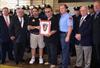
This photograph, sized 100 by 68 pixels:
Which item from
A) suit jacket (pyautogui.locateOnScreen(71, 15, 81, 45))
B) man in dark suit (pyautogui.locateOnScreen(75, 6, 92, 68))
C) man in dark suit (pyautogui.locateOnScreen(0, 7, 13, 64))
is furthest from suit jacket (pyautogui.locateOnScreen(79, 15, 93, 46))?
man in dark suit (pyautogui.locateOnScreen(0, 7, 13, 64))

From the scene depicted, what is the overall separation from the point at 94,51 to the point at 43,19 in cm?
218

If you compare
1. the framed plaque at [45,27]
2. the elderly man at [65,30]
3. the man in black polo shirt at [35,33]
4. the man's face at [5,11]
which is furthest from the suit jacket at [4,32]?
the elderly man at [65,30]

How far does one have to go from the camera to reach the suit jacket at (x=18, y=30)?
11992 millimetres

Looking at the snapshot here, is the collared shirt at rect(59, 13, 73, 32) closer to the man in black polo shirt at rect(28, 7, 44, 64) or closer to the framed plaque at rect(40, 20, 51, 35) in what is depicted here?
the framed plaque at rect(40, 20, 51, 35)

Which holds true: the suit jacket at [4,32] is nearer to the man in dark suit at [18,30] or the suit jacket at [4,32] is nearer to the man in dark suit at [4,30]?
the man in dark suit at [4,30]

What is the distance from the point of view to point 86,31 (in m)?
10.3

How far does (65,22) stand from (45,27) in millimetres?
1025

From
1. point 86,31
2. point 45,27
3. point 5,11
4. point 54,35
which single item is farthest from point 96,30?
point 5,11

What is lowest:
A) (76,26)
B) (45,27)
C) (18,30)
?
(18,30)

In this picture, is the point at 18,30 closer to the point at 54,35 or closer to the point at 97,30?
the point at 54,35

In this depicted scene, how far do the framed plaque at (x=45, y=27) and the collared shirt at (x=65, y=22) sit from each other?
58 cm

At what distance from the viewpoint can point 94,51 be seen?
33.5ft

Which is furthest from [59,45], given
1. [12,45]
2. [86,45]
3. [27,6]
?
[27,6]

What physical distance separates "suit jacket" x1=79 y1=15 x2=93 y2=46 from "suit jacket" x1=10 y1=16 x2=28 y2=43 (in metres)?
2.36
